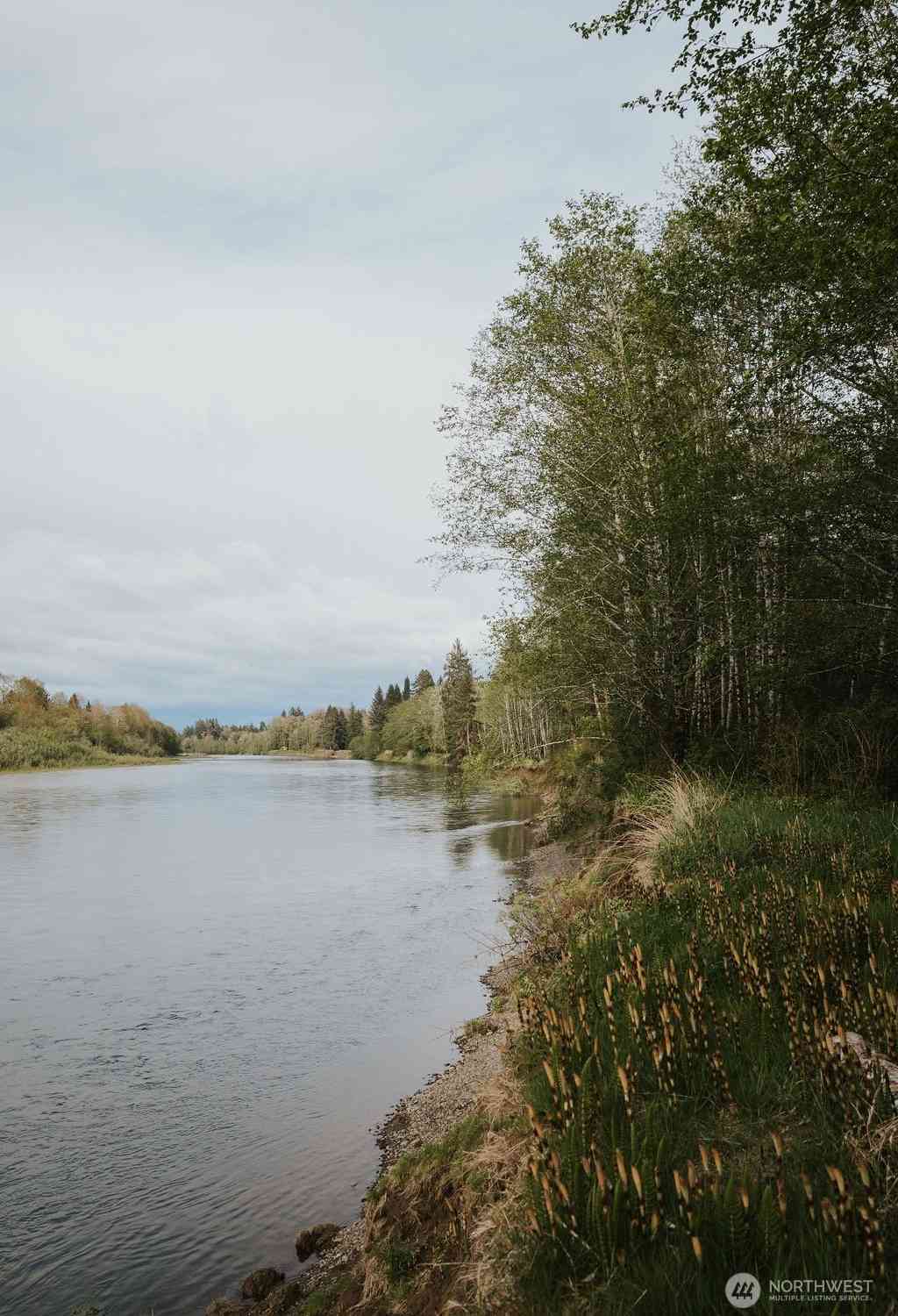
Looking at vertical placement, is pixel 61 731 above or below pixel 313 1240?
above

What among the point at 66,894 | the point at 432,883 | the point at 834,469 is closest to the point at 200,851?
the point at 66,894

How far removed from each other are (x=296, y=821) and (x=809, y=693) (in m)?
23.0

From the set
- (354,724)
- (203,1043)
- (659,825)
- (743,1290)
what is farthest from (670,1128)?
(354,724)

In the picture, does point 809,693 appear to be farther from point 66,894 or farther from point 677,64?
point 66,894

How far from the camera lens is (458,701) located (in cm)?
7881

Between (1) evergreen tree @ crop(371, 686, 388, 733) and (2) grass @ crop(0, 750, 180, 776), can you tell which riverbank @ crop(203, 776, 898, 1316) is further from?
(1) evergreen tree @ crop(371, 686, 388, 733)

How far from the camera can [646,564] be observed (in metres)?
15.4

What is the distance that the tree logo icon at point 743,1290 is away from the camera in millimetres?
2330

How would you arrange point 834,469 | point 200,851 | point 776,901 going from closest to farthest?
point 776,901 < point 834,469 < point 200,851

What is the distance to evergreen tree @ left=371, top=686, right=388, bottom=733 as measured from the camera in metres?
132

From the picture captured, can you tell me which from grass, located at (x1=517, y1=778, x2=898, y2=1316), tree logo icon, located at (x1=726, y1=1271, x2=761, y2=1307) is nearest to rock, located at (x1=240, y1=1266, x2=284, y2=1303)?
grass, located at (x1=517, y1=778, x2=898, y2=1316)

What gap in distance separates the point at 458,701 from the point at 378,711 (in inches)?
2313

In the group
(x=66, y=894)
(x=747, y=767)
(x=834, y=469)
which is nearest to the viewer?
(x=834, y=469)

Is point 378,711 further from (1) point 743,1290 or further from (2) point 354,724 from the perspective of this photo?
(1) point 743,1290
